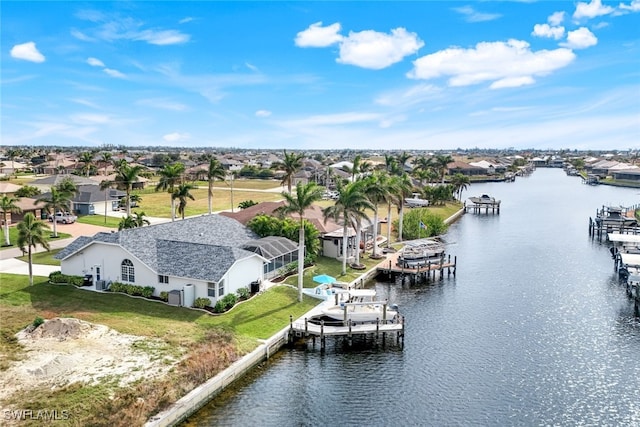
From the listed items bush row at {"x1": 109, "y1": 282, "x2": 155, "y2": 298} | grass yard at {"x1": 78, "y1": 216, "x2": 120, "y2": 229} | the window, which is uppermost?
grass yard at {"x1": 78, "y1": 216, "x2": 120, "y2": 229}

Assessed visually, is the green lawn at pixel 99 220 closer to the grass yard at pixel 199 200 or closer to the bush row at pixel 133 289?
the grass yard at pixel 199 200

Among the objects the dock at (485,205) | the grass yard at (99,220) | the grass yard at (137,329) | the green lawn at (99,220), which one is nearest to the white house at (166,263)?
the grass yard at (137,329)

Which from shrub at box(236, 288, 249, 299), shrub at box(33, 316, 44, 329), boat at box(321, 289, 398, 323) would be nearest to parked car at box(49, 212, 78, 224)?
shrub at box(33, 316, 44, 329)

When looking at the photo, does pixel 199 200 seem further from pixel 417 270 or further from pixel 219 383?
pixel 219 383

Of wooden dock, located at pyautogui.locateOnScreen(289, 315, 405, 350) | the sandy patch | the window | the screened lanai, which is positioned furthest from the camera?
the screened lanai

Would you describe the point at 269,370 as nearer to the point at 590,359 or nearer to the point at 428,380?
the point at 428,380

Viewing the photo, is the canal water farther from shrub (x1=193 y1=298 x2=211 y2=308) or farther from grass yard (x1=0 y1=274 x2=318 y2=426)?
shrub (x1=193 y1=298 x2=211 y2=308)

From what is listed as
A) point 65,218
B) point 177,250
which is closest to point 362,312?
point 177,250
